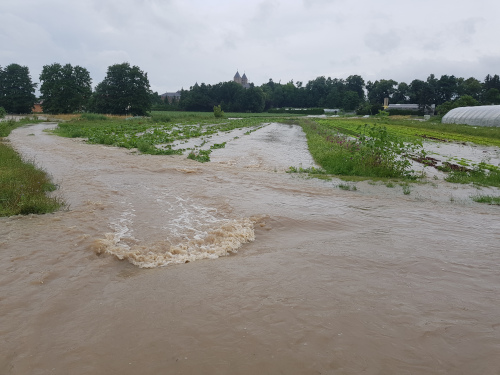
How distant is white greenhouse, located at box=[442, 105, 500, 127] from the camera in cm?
3462

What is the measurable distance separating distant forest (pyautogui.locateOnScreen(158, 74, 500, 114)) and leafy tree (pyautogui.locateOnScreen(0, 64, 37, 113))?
31622mm

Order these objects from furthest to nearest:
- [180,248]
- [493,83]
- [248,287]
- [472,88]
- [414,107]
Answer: [414,107]
[493,83]
[472,88]
[180,248]
[248,287]

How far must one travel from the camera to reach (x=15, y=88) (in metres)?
66.4

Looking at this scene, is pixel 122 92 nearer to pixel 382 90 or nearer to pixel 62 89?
pixel 62 89

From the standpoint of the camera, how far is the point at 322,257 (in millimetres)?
5367

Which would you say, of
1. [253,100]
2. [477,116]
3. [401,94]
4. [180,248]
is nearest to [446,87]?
[401,94]

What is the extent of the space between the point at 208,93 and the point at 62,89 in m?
42.2

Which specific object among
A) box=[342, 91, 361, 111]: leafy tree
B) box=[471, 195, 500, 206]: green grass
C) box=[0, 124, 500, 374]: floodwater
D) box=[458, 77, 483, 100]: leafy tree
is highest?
box=[458, 77, 483, 100]: leafy tree

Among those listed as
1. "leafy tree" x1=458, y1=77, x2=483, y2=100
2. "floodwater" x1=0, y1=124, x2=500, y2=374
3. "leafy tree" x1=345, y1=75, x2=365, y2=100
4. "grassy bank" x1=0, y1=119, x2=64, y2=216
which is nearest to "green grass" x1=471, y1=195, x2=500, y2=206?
"floodwater" x1=0, y1=124, x2=500, y2=374

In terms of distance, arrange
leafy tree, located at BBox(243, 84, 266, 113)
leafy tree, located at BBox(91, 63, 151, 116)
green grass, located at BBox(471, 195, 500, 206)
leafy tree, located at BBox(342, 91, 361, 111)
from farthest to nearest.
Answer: leafy tree, located at BBox(243, 84, 266, 113), leafy tree, located at BBox(342, 91, 361, 111), leafy tree, located at BBox(91, 63, 151, 116), green grass, located at BBox(471, 195, 500, 206)

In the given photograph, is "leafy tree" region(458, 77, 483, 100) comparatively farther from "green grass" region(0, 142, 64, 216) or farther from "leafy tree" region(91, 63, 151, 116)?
"green grass" region(0, 142, 64, 216)

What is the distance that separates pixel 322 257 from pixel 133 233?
319 centimetres

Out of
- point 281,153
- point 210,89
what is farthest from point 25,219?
point 210,89

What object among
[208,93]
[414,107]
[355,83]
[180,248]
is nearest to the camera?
[180,248]
